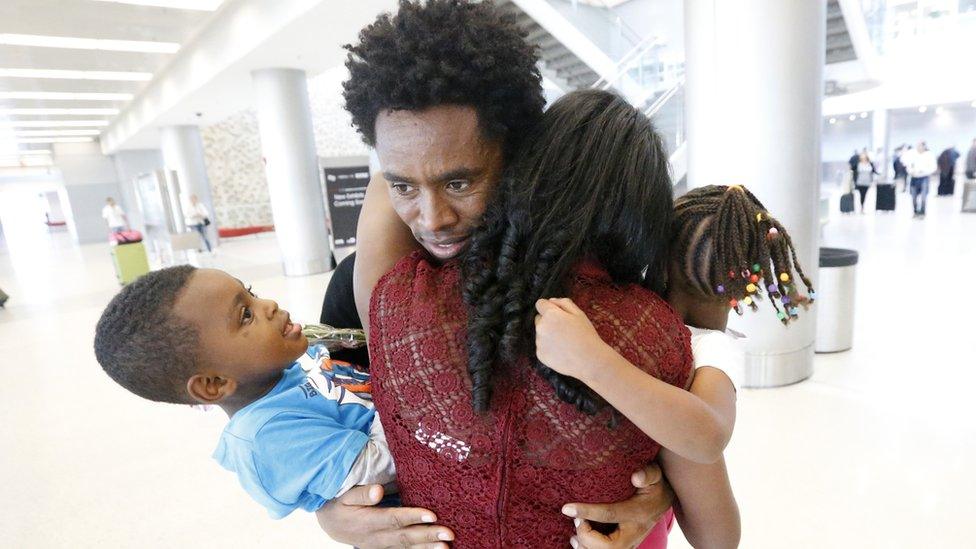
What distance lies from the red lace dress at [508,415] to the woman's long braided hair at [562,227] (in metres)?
0.02

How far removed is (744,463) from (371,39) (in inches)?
99.9

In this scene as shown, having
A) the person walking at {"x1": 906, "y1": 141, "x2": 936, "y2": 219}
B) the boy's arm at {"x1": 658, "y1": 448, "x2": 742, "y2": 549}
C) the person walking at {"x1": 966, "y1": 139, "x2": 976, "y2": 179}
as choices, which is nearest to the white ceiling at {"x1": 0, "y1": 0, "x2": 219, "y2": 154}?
the boy's arm at {"x1": 658, "y1": 448, "x2": 742, "y2": 549}

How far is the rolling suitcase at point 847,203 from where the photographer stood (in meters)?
11.9

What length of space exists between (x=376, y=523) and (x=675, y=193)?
278 cm

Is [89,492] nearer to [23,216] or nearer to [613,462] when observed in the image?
[613,462]

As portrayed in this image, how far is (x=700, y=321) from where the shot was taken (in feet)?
2.91

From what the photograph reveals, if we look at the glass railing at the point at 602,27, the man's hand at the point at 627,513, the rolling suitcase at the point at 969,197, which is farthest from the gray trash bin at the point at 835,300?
the rolling suitcase at the point at 969,197

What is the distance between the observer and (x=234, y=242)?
16.2m

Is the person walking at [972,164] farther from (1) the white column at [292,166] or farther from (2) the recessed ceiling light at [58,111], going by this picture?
(2) the recessed ceiling light at [58,111]

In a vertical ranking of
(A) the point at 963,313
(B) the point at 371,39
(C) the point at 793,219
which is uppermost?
(B) the point at 371,39

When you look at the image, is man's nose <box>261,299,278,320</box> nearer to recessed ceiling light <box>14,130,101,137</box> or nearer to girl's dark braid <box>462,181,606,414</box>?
girl's dark braid <box>462,181,606,414</box>

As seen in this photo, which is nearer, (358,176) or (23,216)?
(358,176)

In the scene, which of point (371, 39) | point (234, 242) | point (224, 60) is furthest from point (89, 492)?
point (234, 242)

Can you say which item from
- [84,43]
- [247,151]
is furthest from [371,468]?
[247,151]
